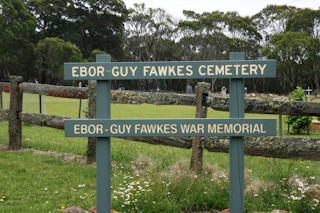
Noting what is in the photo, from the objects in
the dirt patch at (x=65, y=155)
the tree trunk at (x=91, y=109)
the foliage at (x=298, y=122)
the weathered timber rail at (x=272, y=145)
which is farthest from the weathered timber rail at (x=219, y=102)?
the foliage at (x=298, y=122)

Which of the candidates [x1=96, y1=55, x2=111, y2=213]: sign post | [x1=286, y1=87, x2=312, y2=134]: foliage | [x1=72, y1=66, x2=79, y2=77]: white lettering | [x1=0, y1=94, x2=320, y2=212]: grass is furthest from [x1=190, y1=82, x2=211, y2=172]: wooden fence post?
[x1=286, y1=87, x2=312, y2=134]: foliage

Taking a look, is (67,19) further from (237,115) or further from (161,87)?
(237,115)

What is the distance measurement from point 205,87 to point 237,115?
5.31 ft

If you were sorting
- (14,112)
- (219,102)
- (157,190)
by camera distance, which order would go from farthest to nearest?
(14,112) → (219,102) → (157,190)

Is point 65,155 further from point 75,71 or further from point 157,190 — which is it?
point 75,71

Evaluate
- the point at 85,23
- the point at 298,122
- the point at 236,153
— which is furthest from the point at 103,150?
the point at 85,23

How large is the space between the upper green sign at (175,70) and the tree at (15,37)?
126 ft

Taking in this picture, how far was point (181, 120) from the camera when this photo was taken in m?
3.14

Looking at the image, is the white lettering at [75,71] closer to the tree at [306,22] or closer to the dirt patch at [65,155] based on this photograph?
the dirt patch at [65,155]

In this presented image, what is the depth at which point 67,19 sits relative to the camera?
48625 mm

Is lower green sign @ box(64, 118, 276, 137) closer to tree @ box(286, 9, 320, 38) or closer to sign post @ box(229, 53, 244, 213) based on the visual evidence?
sign post @ box(229, 53, 244, 213)

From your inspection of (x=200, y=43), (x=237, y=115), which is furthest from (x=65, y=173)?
(x=200, y=43)

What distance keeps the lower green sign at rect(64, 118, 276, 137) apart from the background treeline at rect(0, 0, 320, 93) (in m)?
40.8

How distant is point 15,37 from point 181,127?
40.5m
